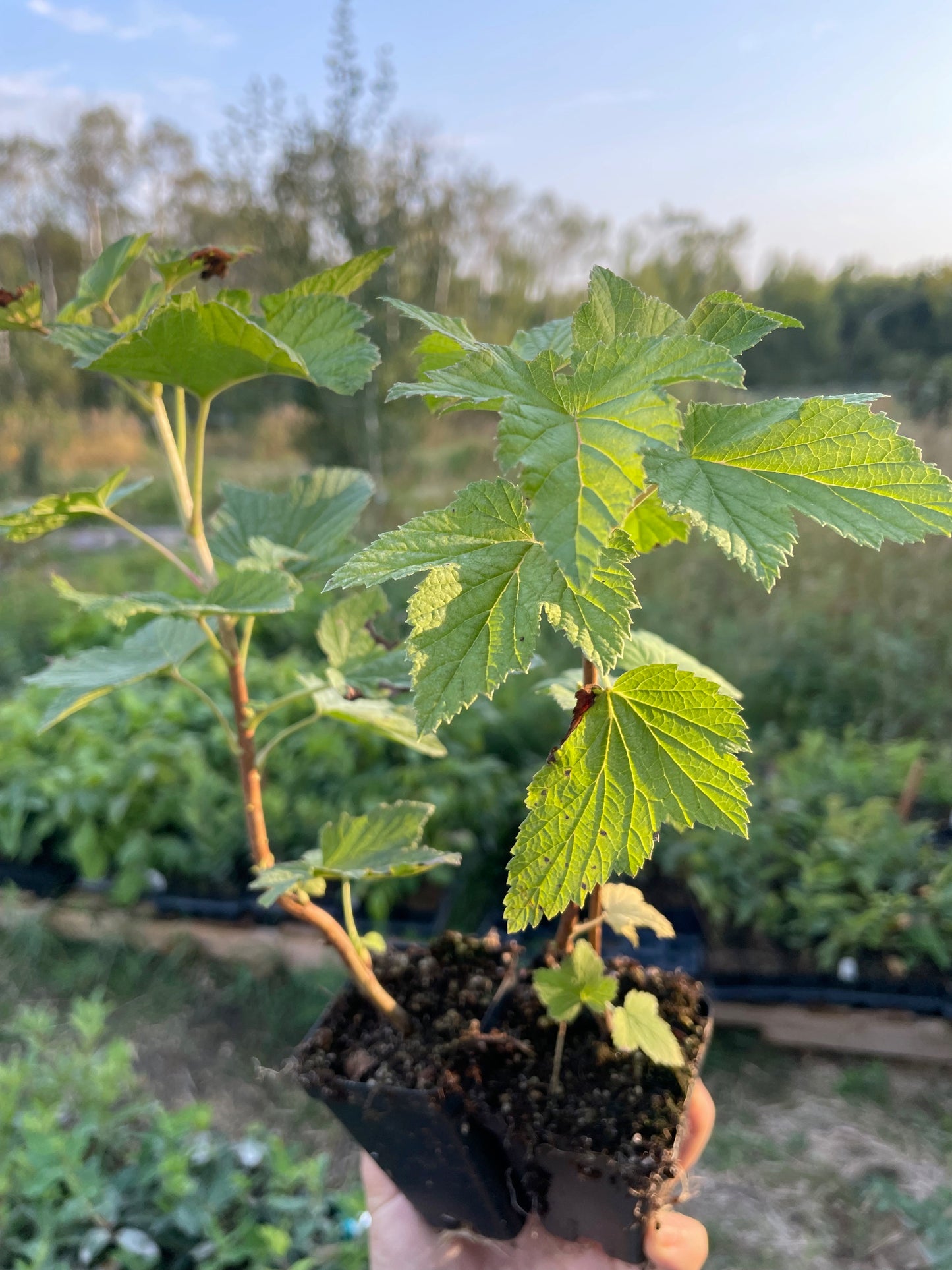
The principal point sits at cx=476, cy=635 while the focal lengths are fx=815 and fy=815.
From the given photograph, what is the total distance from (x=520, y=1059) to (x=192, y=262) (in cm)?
88

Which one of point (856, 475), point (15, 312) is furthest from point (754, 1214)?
point (15, 312)

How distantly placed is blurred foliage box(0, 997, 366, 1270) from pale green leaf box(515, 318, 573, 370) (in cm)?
165

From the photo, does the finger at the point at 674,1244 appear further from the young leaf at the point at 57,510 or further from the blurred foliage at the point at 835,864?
the blurred foliage at the point at 835,864

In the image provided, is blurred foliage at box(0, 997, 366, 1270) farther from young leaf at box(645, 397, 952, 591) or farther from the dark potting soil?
young leaf at box(645, 397, 952, 591)

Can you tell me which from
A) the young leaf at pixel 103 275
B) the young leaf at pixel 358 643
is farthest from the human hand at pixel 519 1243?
the young leaf at pixel 103 275

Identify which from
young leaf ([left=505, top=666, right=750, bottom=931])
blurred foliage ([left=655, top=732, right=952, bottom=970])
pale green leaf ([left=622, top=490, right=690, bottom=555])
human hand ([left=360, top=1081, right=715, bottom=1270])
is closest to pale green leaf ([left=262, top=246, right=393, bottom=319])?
pale green leaf ([left=622, top=490, right=690, bottom=555])

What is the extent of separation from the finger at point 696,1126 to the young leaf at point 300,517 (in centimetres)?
74

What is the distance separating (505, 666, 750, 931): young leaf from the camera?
637mm

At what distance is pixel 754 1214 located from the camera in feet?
6.93

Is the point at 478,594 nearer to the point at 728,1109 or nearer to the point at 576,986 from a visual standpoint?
the point at 576,986

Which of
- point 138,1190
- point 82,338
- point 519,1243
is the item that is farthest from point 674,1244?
point 138,1190

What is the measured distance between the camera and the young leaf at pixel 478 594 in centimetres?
55

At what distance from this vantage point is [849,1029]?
251 cm

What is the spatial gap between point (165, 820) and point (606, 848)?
273 centimetres
